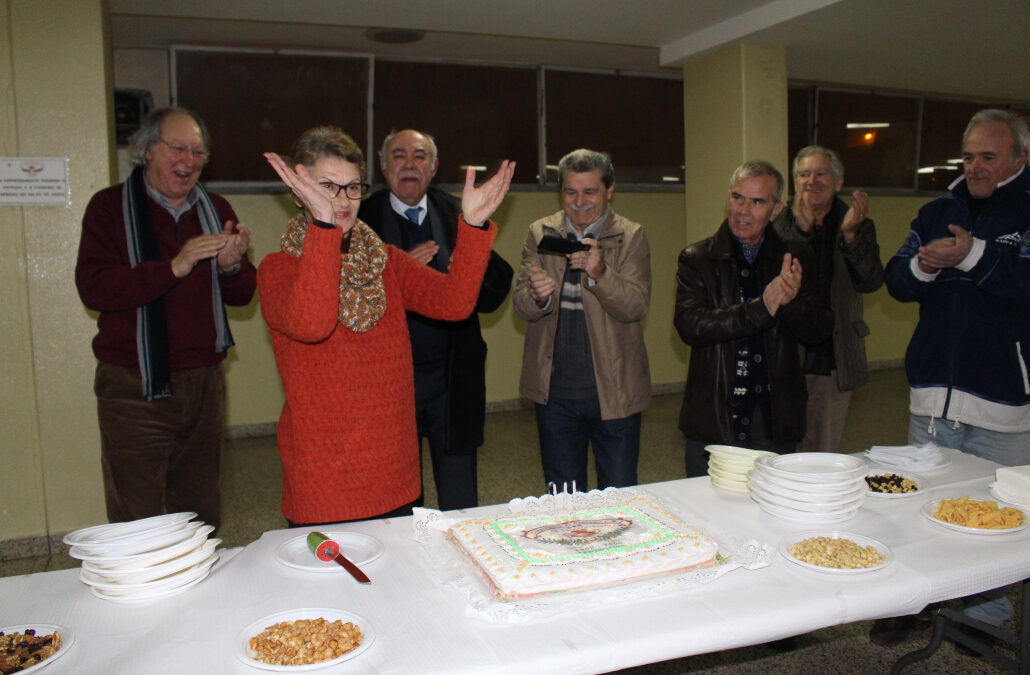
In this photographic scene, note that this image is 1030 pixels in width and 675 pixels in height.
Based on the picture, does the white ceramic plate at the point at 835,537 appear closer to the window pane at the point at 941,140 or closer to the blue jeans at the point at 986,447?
the blue jeans at the point at 986,447

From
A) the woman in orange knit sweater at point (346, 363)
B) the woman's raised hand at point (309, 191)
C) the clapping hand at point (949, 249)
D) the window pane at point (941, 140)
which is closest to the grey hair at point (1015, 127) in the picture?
the clapping hand at point (949, 249)

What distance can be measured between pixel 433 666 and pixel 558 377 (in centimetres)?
159

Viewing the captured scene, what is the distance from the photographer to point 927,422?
2.51 m

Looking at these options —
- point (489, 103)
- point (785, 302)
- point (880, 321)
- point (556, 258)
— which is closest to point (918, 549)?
point (785, 302)

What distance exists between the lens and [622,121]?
20.6 feet

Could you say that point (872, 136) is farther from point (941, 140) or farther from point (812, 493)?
point (812, 493)

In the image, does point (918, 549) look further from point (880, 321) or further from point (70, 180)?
point (880, 321)

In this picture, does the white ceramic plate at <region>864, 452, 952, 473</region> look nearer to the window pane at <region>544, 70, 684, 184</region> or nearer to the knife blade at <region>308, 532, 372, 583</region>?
the knife blade at <region>308, 532, 372, 583</region>

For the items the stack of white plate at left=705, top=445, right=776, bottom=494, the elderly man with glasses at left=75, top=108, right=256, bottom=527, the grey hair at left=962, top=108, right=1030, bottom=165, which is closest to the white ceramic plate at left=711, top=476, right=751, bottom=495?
the stack of white plate at left=705, top=445, right=776, bottom=494

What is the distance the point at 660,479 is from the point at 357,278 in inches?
117

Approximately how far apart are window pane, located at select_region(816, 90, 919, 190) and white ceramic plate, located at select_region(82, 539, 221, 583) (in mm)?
6731

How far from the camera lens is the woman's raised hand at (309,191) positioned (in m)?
1.54

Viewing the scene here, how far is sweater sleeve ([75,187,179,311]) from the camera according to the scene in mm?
2252

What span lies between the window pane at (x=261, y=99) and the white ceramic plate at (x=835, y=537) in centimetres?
474
